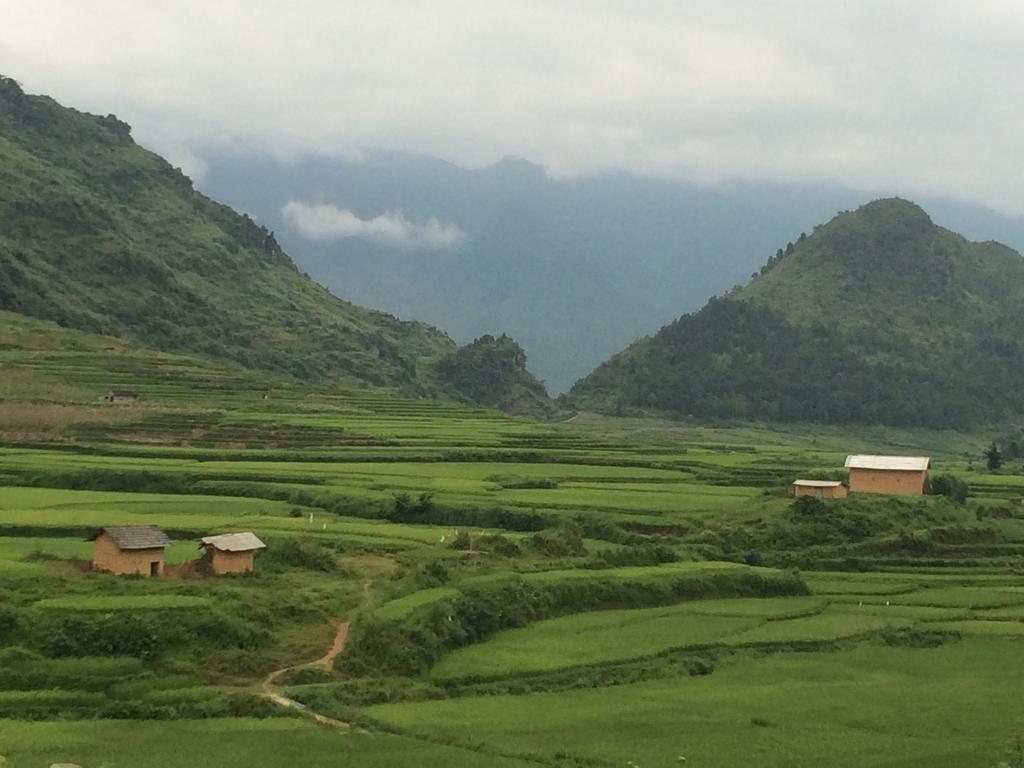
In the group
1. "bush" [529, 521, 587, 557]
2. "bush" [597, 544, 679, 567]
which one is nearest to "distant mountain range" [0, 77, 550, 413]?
"bush" [529, 521, 587, 557]

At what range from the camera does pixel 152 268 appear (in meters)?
115

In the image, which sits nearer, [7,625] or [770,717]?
[770,717]

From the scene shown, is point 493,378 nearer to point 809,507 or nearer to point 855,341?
point 855,341

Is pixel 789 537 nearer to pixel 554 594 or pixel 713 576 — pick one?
pixel 713 576

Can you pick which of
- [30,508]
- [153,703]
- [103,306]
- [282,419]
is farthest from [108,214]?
[153,703]

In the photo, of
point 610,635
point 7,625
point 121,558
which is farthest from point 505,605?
point 7,625

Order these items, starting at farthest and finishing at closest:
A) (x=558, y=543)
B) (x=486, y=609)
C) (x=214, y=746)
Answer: (x=558, y=543)
(x=486, y=609)
(x=214, y=746)

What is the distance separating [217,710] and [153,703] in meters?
1.10

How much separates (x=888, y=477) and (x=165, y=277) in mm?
81136

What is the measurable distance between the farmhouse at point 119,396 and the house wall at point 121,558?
3643cm

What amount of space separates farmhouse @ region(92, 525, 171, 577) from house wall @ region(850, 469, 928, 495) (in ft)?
98.6

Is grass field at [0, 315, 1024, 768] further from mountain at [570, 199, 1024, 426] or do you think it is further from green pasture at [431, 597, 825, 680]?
Result: mountain at [570, 199, 1024, 426]

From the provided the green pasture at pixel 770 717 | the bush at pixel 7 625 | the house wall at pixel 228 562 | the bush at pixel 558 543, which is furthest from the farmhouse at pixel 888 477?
the bush at pixel 7 625

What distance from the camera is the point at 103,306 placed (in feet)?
345
